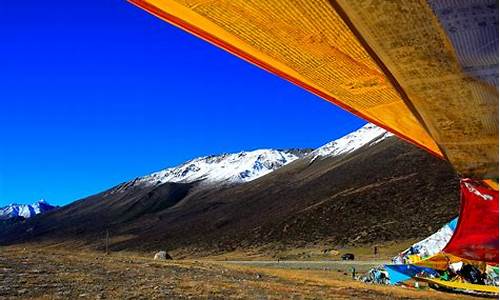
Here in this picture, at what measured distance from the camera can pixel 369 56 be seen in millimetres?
3158

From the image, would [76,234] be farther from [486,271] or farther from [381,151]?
[486,271]

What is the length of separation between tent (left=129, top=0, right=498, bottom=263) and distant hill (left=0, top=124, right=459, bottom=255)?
6544 cm

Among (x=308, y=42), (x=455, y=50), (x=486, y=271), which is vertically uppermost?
(x=308, y=42)

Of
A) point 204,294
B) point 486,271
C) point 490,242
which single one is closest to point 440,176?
point 486,271

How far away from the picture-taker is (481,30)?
2.29 metres

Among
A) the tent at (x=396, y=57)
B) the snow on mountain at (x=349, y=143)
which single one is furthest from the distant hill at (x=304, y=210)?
the tent at (x=396, y=57)

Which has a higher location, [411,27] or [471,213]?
[411,27]

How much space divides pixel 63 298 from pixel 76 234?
147m

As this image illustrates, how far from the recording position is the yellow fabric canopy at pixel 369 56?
8.01 feet

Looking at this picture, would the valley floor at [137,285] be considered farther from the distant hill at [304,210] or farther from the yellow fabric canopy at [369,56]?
the distant hill at [304,210]

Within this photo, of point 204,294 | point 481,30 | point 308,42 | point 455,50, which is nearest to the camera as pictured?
point 481,30

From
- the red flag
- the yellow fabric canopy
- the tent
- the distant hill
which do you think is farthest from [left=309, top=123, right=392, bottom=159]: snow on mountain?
the yellow fabric canopy

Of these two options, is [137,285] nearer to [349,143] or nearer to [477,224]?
[477,224]

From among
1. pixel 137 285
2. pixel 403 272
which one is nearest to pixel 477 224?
pixel 137 285
